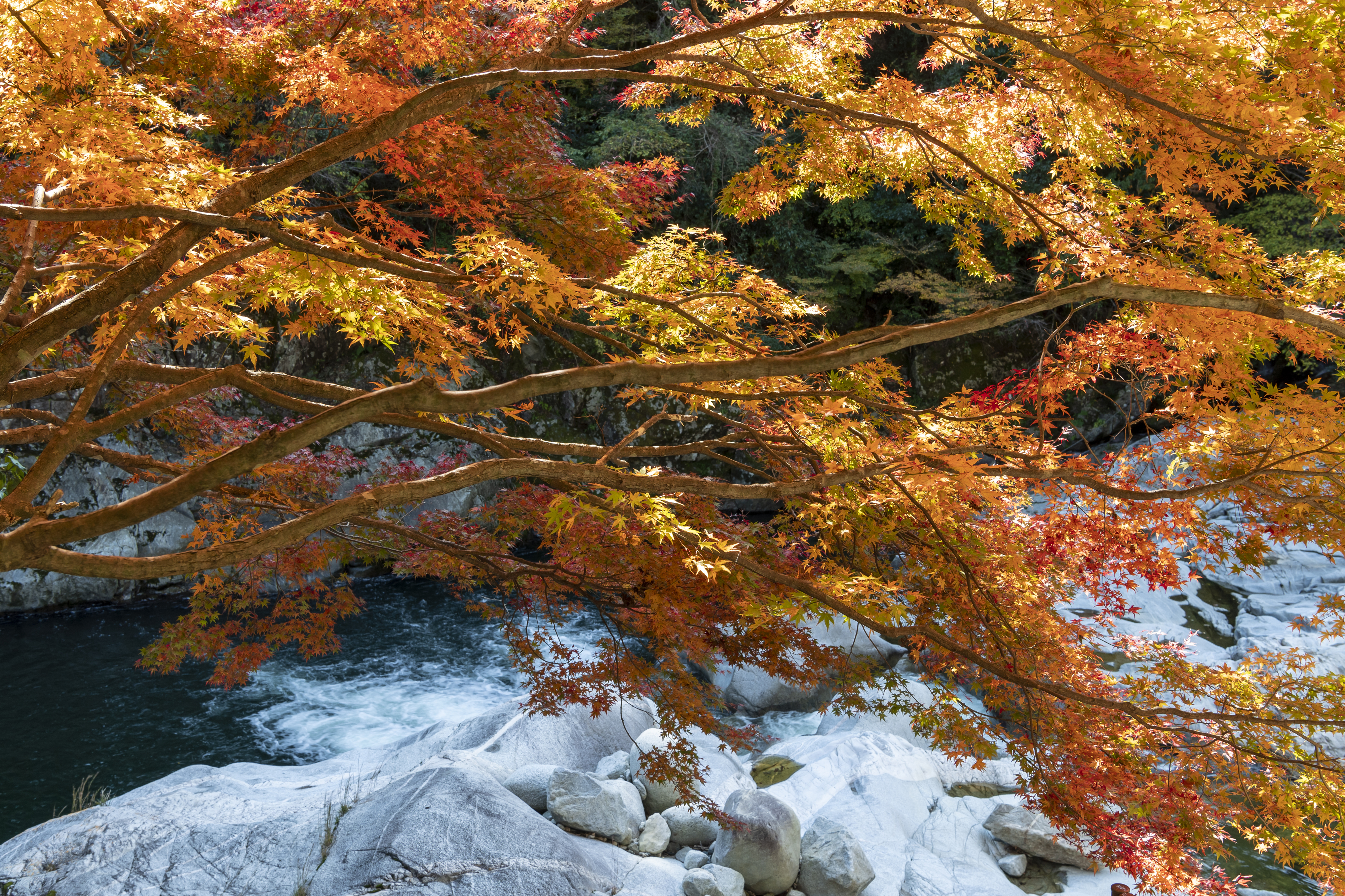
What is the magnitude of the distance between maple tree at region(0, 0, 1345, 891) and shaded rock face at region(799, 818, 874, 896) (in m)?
1.24

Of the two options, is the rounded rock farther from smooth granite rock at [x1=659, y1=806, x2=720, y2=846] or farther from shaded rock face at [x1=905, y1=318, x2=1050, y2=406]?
shaded rock face at [x1=905, y1=318, x2=1050, y2=406]

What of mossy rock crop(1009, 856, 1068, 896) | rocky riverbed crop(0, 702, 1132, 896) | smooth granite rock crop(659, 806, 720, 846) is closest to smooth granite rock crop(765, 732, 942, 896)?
rocky riverbed crop(0, 702, 1132, 896)

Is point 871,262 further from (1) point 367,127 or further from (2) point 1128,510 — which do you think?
(1) point 367,127

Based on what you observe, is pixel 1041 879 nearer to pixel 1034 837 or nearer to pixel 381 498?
pixel 1034 837

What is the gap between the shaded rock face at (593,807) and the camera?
5.05 m

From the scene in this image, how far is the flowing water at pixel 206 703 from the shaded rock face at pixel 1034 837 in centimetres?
131

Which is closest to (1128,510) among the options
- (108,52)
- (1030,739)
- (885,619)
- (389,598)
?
(1030,739)

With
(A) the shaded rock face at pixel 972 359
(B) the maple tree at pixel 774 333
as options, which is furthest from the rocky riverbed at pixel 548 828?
(A) the shaded rock face at pixel 972 359

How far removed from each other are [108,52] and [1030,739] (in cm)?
656

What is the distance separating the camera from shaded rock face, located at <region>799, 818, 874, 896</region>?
4.88 meters

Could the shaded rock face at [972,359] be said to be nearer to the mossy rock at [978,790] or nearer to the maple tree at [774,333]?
the mossy rock at [978,790]

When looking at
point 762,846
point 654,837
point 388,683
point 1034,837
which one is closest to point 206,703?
point 388,683

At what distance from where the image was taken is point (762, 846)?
4930 millimetres

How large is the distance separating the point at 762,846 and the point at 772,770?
1.51 m
